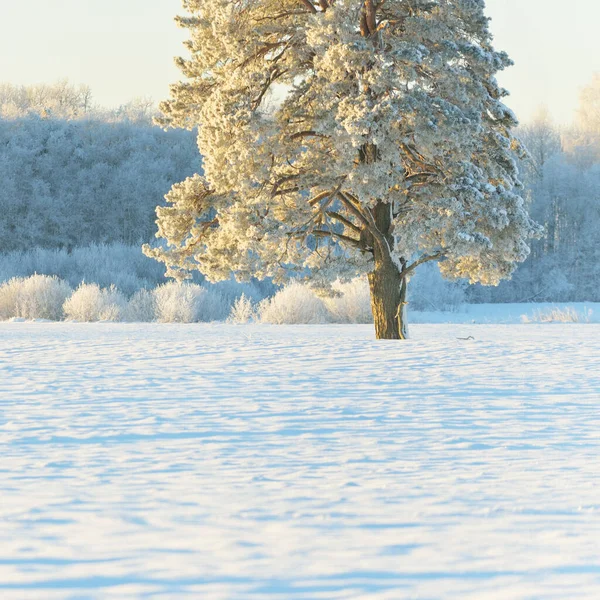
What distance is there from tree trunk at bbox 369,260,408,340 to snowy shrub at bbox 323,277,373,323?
23.0 feet

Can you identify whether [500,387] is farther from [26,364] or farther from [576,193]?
[576,193]

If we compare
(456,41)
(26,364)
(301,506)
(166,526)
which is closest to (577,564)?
(301,506)

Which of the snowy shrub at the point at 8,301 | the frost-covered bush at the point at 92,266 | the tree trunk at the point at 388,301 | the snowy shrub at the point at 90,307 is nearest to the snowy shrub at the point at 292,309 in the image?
the snowy shrub at the point at 90,307

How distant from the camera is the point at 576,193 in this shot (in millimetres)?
42938

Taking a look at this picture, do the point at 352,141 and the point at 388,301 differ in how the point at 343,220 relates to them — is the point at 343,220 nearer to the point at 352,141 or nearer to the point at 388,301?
the point at 388,301

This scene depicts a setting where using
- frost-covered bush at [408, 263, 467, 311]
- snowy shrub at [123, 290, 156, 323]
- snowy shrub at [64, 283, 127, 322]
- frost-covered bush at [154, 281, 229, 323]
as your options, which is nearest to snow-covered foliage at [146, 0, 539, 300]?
frost-covered bush at [154, 281, 229, 323]

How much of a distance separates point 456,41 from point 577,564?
38.2 ft

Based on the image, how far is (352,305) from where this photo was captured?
22.0 m

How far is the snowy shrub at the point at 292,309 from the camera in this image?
21297mm

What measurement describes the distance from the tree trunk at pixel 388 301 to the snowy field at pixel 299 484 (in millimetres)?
5056

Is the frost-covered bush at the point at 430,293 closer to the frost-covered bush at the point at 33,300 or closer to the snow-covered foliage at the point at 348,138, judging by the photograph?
the frost-covered bush at the point at 33,300

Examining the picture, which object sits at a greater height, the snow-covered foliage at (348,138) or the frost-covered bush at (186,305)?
the snow-covered foliage at (348,138)

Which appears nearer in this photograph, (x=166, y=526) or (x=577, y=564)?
(x=577, y=564)

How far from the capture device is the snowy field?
312cm
